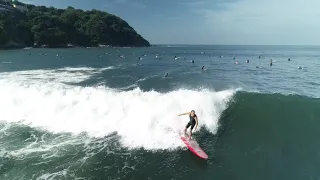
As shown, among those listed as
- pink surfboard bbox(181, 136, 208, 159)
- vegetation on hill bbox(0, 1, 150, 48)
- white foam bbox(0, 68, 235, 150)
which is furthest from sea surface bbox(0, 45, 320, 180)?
vegetation on hill bbox(0, 1, 150, 48)

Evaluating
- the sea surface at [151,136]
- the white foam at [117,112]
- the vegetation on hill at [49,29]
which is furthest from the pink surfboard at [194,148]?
the vegetation on hill at [49,29]

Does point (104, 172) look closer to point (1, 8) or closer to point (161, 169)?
Answer: point (161, 169)

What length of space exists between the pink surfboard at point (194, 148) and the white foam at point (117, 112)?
558 millimetres

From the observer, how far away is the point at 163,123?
2067 cm

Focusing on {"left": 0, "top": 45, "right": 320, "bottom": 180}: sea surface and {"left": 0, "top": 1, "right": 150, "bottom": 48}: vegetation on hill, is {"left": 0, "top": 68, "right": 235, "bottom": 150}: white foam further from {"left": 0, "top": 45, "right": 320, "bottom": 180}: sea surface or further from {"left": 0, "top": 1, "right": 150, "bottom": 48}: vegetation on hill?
{"left": 0, "top": 1, "right": 150, "bottom": 48}: vegetation on hill

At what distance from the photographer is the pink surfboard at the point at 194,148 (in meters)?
16.0

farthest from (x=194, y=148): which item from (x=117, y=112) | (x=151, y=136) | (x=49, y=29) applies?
(x=49, y=29)

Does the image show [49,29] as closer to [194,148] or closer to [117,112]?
[117,112]

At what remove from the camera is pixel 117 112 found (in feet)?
75.3

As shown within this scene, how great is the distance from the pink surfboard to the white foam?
558 millimetres

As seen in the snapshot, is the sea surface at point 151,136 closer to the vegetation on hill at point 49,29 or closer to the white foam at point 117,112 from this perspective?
the white foam at point 117,112

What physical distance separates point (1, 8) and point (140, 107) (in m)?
160

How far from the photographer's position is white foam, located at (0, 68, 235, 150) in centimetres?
1956

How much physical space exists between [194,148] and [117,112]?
8861mm
